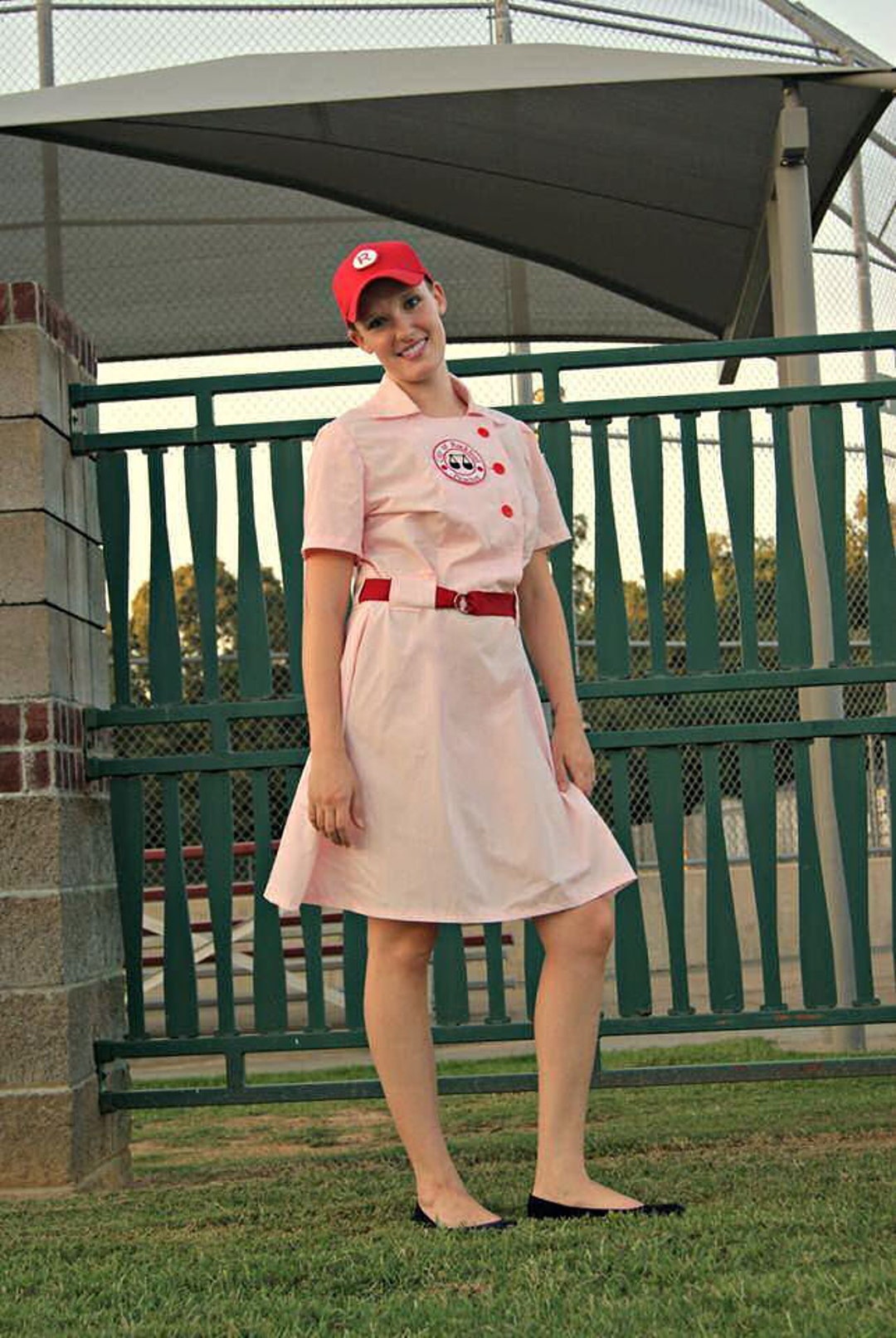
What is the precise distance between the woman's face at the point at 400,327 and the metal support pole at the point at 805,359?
12.8 ft

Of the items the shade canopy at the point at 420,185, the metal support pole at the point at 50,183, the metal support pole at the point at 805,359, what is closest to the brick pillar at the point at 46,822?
the shade canopy at the point at 420,185

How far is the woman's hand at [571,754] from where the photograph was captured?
349 centimetres

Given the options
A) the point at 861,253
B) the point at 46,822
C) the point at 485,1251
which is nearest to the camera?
the point at 485,1251

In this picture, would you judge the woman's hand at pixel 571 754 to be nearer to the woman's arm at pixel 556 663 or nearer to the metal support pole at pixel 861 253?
the woman's arm at pixel 556 663

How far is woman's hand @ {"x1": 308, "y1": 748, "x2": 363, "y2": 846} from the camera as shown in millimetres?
3223

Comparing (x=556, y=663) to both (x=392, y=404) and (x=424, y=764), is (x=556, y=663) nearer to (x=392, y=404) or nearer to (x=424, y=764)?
(x=424, y=764)

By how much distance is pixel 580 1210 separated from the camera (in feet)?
10.6

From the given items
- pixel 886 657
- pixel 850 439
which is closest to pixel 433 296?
pixel 886 657

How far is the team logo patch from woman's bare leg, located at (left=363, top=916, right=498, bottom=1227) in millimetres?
828

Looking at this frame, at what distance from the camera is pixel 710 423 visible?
10.5m

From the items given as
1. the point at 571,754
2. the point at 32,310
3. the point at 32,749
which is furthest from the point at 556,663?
the point at 32,310

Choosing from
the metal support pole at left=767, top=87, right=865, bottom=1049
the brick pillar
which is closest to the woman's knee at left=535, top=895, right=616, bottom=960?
the brick pillar

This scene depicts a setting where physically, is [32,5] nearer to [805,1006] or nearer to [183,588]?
[183,588]

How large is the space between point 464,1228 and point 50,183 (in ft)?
24.0
